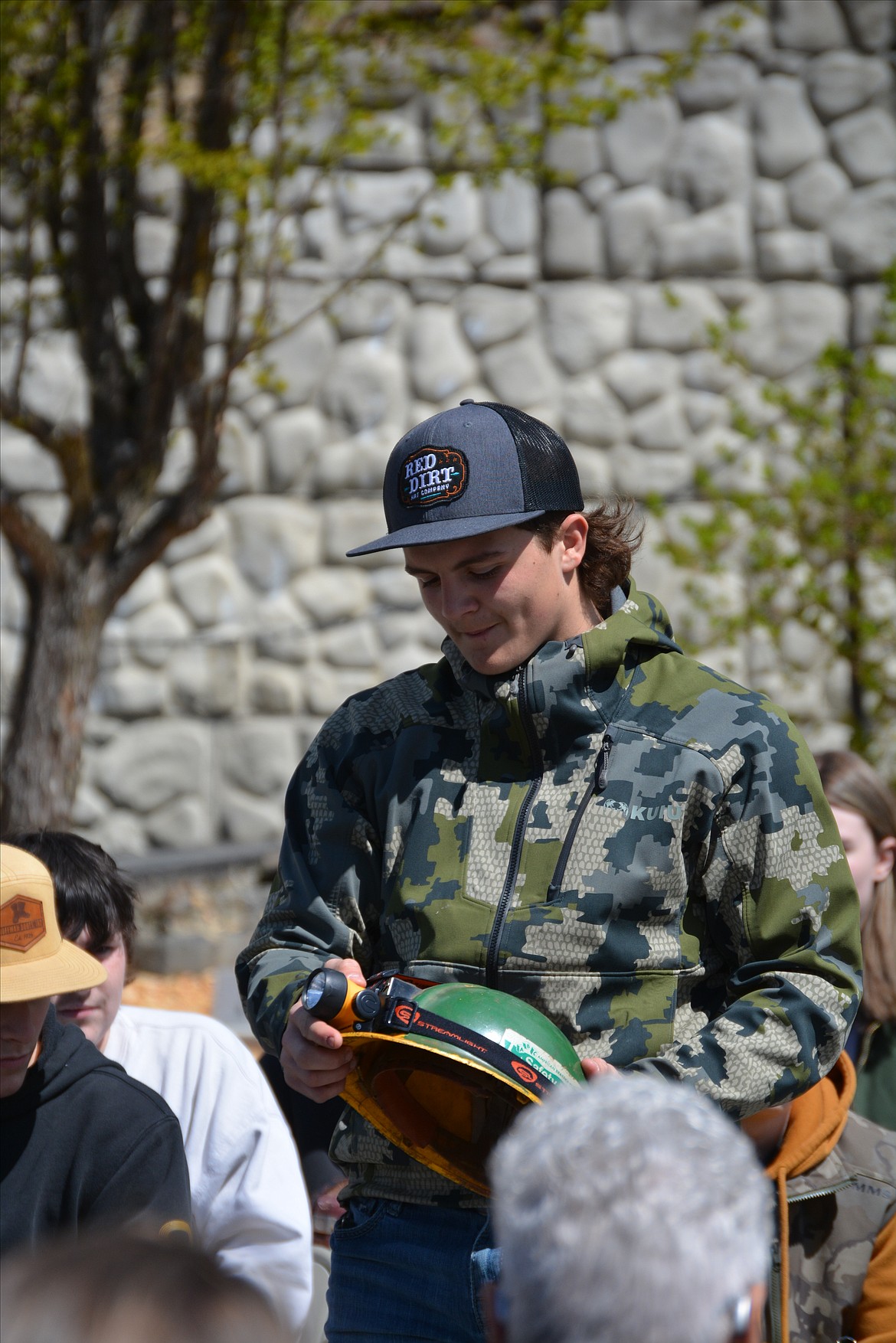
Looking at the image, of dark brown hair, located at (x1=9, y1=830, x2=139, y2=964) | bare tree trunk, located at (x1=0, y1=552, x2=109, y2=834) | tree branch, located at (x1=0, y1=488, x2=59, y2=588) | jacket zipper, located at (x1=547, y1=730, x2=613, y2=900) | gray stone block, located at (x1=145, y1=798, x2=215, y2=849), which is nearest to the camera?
jacket zipper, located at (x1=547, y1=730, x2=613, y2=900)

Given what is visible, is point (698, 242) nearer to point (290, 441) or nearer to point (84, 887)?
point (290, 441)

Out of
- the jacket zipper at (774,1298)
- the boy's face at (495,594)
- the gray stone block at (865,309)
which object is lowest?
the jacket zipper at (774,1298)

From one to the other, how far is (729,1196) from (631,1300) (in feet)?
0.34

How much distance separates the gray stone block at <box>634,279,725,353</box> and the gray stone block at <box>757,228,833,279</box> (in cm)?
35

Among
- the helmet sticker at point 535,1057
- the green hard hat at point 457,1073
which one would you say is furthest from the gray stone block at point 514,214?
the helmet sticker at point 535,1057

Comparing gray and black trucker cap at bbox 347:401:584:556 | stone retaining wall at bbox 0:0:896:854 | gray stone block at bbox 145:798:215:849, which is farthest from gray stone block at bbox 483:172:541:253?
gray and black trucker cap at bbox 347:401:584:556

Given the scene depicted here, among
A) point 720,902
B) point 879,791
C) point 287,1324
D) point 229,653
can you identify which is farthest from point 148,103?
point 287,1324

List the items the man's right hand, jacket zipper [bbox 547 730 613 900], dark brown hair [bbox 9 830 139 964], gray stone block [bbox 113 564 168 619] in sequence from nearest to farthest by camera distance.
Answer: the man's right hand, jacket zipper [bbox 547 730 613 900], dark brown hair [bbox 9 830 139 964], gray stone block [bbox 113 564 168 619]

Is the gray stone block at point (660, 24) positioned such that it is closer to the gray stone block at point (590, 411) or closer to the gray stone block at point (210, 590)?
the gray stone block at point (590, 411)

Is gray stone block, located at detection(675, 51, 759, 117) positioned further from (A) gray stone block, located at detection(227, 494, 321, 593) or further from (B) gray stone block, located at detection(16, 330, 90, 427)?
(B) gray stone block, located at detection(16, 330, 90, 427)

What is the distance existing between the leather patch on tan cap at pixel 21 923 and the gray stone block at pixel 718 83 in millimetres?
6381

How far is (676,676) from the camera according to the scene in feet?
6.89

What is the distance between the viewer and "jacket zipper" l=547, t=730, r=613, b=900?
1946 mm

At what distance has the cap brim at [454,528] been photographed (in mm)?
2021
